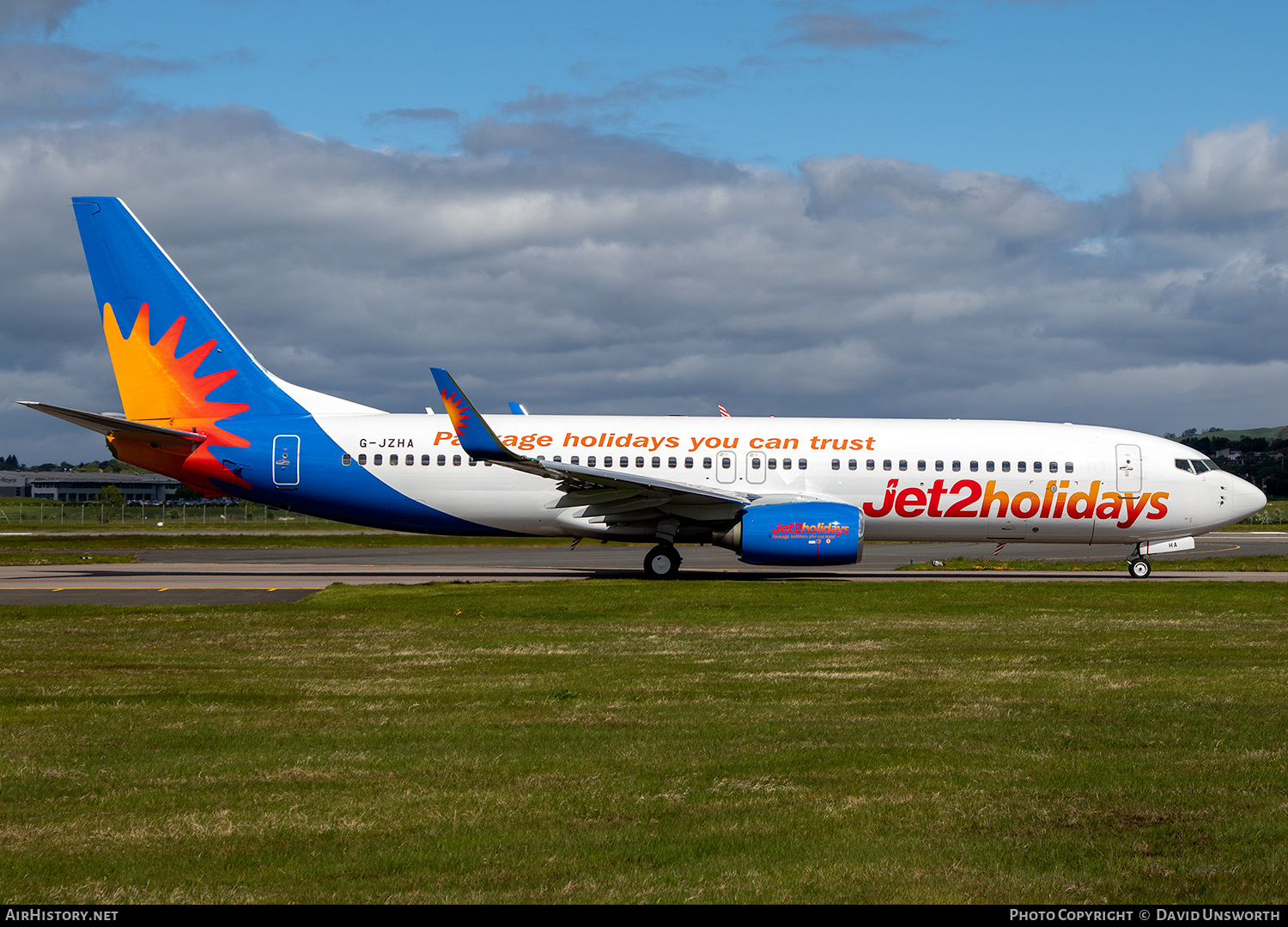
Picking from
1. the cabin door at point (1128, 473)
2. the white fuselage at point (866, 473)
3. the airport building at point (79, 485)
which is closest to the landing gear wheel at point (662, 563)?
the white fuselage at point (866, 473)

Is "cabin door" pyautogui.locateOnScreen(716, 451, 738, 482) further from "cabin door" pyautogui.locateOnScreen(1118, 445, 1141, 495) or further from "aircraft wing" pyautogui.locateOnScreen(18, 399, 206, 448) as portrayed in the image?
"aircraft wing" pyautogui.locateOnScreen(18, 399, 206, 448)

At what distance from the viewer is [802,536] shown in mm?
24297

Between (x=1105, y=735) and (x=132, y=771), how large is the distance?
21.7 ft

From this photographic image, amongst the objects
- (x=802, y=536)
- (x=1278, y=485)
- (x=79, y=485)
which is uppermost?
(x=1278, y=485)

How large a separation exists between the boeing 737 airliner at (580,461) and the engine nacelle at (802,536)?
1.43 m

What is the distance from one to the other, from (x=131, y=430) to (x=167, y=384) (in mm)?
1577

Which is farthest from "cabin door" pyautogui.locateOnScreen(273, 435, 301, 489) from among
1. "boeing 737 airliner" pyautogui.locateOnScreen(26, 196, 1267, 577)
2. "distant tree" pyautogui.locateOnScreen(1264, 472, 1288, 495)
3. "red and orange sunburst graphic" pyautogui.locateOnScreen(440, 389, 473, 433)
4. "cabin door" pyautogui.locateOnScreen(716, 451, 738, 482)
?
"distant tree" pyautogui.locateOnScreen(1264, 472, 1288, 495)

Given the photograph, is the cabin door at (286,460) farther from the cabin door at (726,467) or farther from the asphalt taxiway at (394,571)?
the cabin door at (726,467)

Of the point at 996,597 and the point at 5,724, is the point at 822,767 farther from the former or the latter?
the point at 996,597

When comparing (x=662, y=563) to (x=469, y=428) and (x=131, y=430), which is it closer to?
(x=469, y=428)

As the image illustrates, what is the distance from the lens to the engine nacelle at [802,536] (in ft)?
79.7

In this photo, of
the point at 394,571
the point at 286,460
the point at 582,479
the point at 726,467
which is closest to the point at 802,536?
the point at 726,467

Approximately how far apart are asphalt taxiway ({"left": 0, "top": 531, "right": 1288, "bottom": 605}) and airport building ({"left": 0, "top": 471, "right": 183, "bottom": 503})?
133431mm
